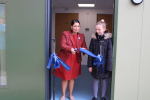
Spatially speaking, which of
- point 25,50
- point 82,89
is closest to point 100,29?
point 25,50

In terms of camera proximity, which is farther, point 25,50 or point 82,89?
point 82,89

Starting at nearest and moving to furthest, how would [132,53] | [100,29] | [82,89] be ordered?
[132,53]
[100,29]
[82,89]

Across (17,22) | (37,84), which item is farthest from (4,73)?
(17,22)

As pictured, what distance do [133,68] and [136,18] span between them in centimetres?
84

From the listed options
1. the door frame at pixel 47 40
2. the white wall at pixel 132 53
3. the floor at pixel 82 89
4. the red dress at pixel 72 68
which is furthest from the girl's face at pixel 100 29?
the floor at pixel 82 89

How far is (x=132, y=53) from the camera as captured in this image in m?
2.69

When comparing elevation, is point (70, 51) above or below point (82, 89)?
above

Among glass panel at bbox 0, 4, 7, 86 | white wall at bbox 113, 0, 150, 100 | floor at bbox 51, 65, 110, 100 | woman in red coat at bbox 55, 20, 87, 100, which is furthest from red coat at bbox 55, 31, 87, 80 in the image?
glass panel at bbox 0, 4, 7, 86

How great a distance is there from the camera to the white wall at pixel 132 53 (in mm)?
2631

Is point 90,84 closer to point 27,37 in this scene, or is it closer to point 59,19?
point 27,37

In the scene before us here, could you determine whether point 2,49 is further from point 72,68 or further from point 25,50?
point 72,68

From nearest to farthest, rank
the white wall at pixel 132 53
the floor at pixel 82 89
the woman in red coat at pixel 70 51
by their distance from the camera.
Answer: the white wall at pixel 132 53
the woman in red coat at pixel 70 51
the floor at pixel 82 89

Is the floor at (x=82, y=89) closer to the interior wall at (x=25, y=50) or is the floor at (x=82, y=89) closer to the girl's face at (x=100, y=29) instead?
the interior wall at (x=25, y=50)

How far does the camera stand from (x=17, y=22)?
112 inches
